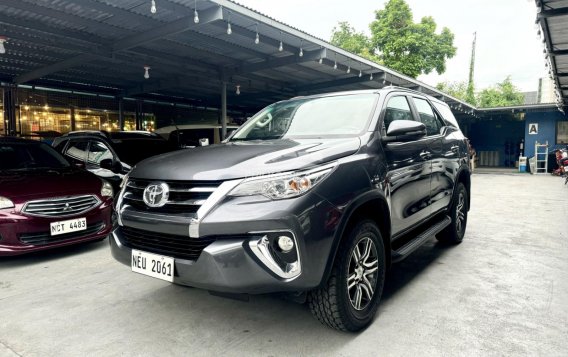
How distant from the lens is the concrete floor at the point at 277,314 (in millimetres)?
2277

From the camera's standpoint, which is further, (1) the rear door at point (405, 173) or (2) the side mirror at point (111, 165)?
(2) the side mirror at point (111, 165)

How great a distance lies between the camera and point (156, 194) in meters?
2.26

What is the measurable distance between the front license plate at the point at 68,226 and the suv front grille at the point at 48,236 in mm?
55

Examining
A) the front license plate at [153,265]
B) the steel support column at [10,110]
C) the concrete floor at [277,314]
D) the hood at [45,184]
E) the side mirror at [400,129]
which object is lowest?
the concrete floor at [277,314]

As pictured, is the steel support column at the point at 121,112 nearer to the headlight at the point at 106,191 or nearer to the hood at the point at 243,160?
the headlight at the point at 106,191

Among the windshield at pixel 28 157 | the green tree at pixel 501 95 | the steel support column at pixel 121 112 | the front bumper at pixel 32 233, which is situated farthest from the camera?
the green tree at pixel 501 95

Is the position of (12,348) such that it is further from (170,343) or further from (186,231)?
(186,231)

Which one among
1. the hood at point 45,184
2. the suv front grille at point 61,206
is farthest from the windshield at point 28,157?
the suv front grille at point 61,206

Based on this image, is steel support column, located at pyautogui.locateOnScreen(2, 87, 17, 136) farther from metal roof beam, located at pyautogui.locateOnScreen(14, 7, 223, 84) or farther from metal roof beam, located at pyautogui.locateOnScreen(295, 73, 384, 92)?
metal roof beam, located at pyautogui.locateOnScreen(295, 73, 384, 92)

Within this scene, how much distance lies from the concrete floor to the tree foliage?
86.4 ft

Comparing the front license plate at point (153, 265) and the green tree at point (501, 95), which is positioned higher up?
the green tree at point (501, 95)

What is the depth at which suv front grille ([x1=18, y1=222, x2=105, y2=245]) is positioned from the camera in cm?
381

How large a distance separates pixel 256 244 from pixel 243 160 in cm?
52

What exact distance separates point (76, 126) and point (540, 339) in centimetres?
1653
